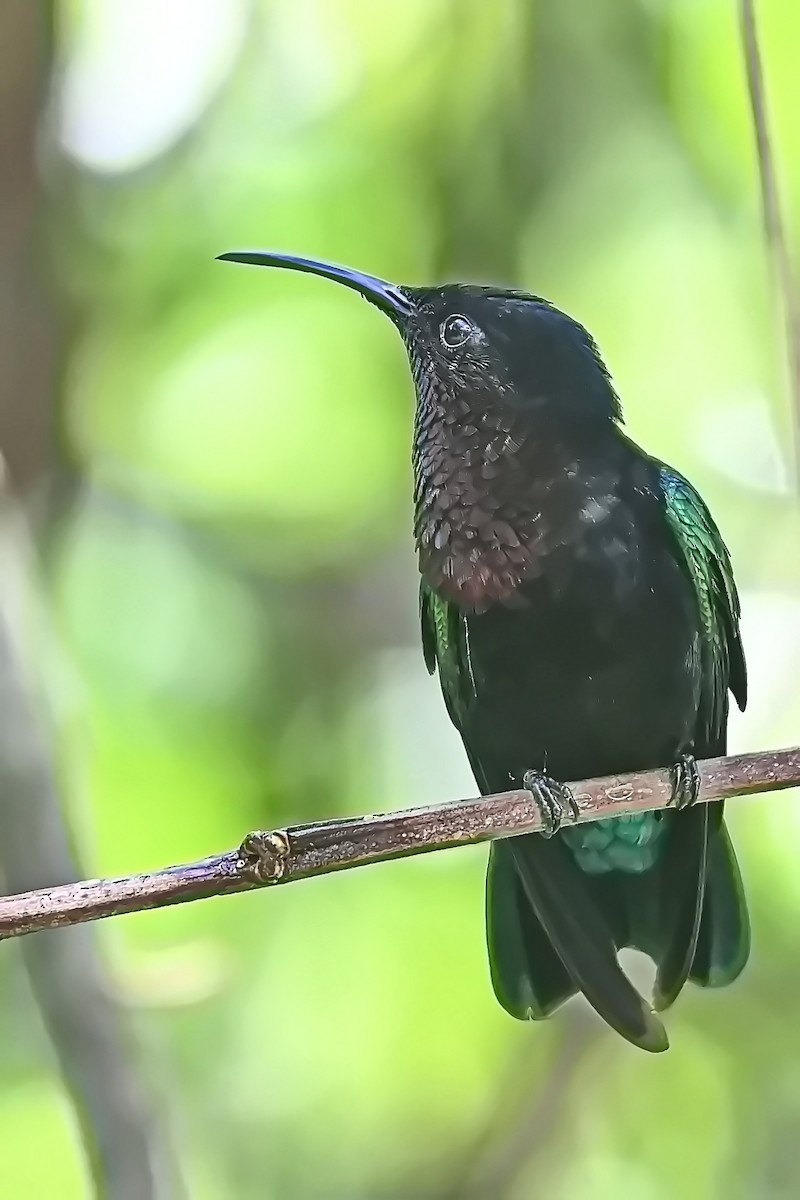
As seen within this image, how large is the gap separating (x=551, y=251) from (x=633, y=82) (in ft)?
0.83

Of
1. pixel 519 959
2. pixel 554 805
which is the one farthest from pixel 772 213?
pixel 519 959

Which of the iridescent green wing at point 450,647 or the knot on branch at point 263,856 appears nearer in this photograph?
the knot on branch at point 263,856

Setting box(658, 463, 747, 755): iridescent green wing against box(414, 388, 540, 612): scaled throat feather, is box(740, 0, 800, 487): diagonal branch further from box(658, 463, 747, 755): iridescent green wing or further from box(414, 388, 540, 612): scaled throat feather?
box(414, 388, 540, 612): scaled throat feather

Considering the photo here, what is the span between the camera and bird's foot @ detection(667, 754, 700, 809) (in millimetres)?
1044

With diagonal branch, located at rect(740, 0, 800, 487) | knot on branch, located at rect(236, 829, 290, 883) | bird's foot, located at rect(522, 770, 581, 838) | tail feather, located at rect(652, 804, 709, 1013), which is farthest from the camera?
diagonal branch, located at rect(740, 0, 800, 487)

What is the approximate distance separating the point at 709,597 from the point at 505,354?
1.11 ft

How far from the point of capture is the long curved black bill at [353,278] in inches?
47.6

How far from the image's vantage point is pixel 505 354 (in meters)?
1.14

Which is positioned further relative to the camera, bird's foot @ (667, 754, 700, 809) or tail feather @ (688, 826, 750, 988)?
tail feather @ (688, 826, 750, 988)

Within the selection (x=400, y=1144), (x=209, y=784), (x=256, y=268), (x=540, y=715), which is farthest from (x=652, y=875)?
(x=256, y=268)

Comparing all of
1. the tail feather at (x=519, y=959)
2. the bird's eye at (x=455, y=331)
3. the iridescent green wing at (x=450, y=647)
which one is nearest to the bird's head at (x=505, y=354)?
the bird's eye at (x=455, y=331)

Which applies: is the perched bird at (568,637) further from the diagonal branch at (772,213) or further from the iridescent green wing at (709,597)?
the diagonal branch at (772,213)

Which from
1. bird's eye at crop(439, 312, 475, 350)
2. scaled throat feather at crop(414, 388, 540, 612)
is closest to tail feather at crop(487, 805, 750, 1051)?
scaled throat feather at crop(414, 388, 540, 612)

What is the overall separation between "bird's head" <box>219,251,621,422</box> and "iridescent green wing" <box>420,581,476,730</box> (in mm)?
222
